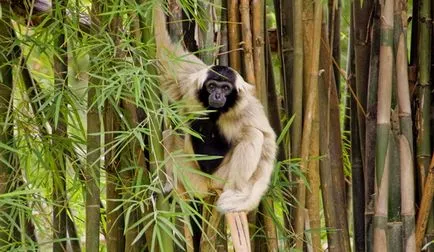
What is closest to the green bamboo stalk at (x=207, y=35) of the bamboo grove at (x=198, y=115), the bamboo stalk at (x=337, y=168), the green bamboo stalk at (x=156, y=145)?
the bamboo grove at (x=198, y=115)

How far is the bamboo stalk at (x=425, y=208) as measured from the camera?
4.16 m

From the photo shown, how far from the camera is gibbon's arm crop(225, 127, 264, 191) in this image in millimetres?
4008

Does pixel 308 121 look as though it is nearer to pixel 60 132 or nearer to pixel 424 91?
pixel 424 91

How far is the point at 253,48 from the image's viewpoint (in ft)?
12.5

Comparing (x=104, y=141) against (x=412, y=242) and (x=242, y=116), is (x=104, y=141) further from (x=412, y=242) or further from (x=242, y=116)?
(x=412, y=242)

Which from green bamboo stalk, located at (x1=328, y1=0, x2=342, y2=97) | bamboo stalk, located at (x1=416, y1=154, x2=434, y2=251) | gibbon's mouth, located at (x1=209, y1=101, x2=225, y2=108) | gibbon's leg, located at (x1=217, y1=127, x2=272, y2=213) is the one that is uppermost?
green bamboo stalk, located at (x1=328, y1=0, x2=342, y2=97)

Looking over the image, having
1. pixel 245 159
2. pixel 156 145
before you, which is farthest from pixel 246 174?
pixel 156 145

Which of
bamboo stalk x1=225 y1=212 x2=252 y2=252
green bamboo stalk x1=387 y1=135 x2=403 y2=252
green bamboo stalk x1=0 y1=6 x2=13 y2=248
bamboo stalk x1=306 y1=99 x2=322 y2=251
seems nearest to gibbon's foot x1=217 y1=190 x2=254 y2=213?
bamboo stalk x1=225 y1=212 x2=252 y2=252

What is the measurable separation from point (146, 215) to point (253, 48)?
83 cm

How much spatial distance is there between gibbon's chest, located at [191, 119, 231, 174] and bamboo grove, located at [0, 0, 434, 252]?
229mm

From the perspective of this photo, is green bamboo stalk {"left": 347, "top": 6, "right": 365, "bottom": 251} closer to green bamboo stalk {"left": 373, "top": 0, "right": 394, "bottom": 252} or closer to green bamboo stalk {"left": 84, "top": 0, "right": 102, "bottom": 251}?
green bamboo stalk {"left": 373, "top": 0, "right": 394, "bottom": 252}

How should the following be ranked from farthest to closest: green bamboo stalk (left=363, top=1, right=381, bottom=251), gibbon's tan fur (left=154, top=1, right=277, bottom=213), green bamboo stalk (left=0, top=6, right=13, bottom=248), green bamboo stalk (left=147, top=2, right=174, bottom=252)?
green bamboo stalk (left=363, top=1, right=381, bottom=251)
gibbon's tan fur (left=154, top=1, right=277, bottom=213)
green bamboo stalk (left=0, top=6, right=13, bottom=248)
green bamboo stalk (left=147, top=2, right=174, bottom=252)

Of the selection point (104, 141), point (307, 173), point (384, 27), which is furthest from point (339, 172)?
point (104, 141)

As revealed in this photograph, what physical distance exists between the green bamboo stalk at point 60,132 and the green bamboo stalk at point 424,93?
1558 mm
